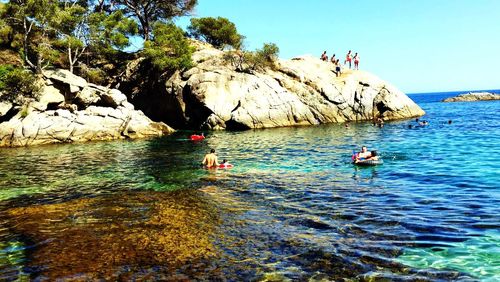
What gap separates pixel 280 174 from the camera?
902 inches

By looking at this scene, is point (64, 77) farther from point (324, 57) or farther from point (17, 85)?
point (324, 57)

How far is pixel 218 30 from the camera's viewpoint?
7656cm

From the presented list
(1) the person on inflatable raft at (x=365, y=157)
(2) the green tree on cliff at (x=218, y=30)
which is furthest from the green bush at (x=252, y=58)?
(1) the person on inflatable raft at (x=365, y=157)

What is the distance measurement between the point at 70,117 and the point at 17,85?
7.27 m

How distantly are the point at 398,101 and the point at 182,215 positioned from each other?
6133 centimetres

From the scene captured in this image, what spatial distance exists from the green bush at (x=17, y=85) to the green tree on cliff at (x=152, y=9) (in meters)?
27.7

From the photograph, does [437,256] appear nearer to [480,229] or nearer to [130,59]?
[480,229]

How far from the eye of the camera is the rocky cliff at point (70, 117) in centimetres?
4459

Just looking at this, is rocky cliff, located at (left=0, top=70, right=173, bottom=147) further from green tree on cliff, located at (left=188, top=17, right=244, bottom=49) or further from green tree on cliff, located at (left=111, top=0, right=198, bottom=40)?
green tree on cliff, located at (left=188, top=17, right=244, bottom=49)

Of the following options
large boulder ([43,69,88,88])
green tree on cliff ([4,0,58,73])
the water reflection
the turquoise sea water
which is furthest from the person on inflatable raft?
green tree on cliff ([4,0,58,73])

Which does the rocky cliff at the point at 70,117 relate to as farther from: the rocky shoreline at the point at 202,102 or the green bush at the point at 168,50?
the green bush at the point at 168,50

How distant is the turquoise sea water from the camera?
9.88 m

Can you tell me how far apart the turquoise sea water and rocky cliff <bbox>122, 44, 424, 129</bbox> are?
97.2 feet

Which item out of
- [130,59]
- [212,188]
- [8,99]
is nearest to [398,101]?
[130,59]
